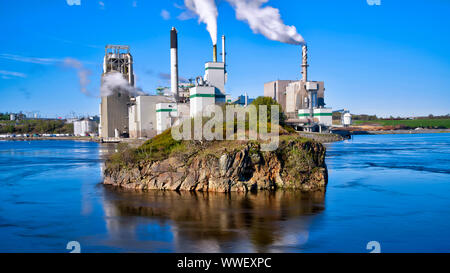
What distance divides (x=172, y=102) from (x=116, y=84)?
811 inches

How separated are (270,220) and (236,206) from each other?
2852 mm

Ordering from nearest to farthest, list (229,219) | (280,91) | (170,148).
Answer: (229,219)
(170,148)
(280,91)

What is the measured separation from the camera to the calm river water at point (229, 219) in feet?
43.6

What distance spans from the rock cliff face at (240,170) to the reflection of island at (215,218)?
3.15 ft

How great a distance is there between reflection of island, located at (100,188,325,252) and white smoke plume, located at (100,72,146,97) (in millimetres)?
55929

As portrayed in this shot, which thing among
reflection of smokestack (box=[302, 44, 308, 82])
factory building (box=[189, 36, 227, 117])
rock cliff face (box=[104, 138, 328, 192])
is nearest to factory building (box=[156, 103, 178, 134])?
factory building (box=[189, 36, 227, 117])

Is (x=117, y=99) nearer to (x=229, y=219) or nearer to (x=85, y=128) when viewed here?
(x=85, y=128)

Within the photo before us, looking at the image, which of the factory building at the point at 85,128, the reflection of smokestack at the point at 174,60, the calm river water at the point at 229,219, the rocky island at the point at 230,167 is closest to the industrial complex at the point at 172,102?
the reflection of smokestack at the point at 174,60

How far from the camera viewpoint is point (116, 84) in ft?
250

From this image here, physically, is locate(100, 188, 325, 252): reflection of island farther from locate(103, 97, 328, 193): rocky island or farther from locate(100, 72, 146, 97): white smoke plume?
locate(100, 72, 146, 97): white smoke plume

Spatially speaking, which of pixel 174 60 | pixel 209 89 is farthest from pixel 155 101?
pixel 209 89

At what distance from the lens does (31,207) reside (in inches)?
788
